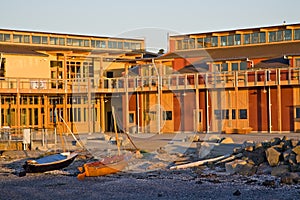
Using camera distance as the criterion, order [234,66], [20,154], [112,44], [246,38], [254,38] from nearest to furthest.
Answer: [20,154] < [234,66] < [254,38] < [246,38] < [112,44]

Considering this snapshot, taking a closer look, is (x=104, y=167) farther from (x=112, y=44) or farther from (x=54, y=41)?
(x=112, y=44)

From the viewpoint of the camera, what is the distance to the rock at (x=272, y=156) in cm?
2021

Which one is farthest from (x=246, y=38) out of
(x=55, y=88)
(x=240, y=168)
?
(x=240, y=168)

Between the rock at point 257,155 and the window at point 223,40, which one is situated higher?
the window at point 223,40

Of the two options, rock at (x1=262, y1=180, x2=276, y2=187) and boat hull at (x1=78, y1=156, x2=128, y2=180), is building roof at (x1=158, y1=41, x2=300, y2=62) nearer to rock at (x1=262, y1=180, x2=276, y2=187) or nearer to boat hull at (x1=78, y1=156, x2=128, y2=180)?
boat hull at (x1=78, y1=156, x2=128, y2=180)

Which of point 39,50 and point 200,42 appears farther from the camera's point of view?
point 200,42

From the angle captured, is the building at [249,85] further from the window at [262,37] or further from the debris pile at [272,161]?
the debris pile at [272,161]

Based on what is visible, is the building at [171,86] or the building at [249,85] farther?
the building at [171,86]

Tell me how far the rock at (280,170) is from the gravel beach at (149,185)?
0.83 feet

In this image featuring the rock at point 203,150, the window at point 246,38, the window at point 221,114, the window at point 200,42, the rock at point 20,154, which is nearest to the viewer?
the rock at point 203,150

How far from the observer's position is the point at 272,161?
20266 mm

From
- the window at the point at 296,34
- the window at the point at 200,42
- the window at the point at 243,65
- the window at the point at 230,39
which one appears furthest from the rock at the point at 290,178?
the window at the point at 200,42

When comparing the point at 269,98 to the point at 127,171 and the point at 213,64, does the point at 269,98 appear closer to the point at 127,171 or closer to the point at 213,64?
the point at 213,64

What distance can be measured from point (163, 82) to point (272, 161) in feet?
73.2
